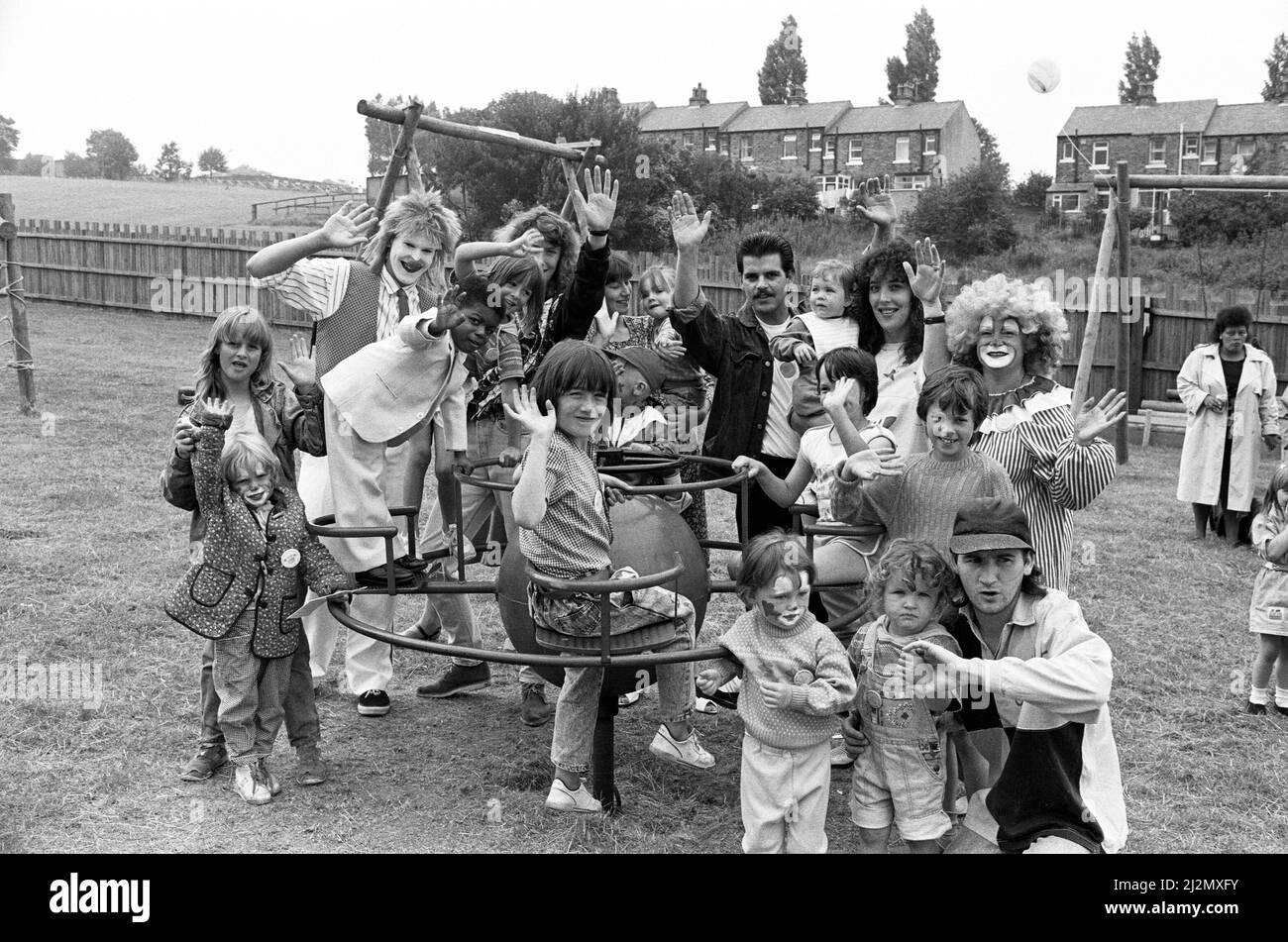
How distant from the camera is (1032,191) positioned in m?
54.2

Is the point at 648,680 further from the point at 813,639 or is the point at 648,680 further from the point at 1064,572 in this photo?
the point at 1064,572

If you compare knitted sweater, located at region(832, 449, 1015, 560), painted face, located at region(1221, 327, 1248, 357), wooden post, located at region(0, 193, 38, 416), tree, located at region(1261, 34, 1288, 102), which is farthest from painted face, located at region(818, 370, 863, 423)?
tree, located at region(1261, 34, 1288, 102)

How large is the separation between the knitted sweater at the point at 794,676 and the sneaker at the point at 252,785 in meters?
1.90

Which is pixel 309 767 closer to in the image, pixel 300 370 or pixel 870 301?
pixel 300 370

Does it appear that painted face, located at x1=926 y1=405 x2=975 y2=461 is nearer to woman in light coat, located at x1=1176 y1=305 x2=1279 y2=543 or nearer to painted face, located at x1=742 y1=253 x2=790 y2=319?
painted face, located at x1=742 y1=253 x2=790 y2=319

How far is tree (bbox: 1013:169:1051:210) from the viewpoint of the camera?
53281mm

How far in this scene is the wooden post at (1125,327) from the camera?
12.1m

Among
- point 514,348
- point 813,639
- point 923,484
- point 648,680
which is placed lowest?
point 648,680

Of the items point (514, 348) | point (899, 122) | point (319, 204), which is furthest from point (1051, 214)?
point (514, 348)

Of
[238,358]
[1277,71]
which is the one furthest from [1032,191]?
[238,358]

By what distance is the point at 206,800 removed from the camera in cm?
464

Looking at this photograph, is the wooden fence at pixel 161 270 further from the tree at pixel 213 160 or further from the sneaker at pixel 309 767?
the tree at pixel 213 160

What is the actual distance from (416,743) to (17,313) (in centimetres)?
1115

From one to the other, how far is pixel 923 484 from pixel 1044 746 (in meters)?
0.98
